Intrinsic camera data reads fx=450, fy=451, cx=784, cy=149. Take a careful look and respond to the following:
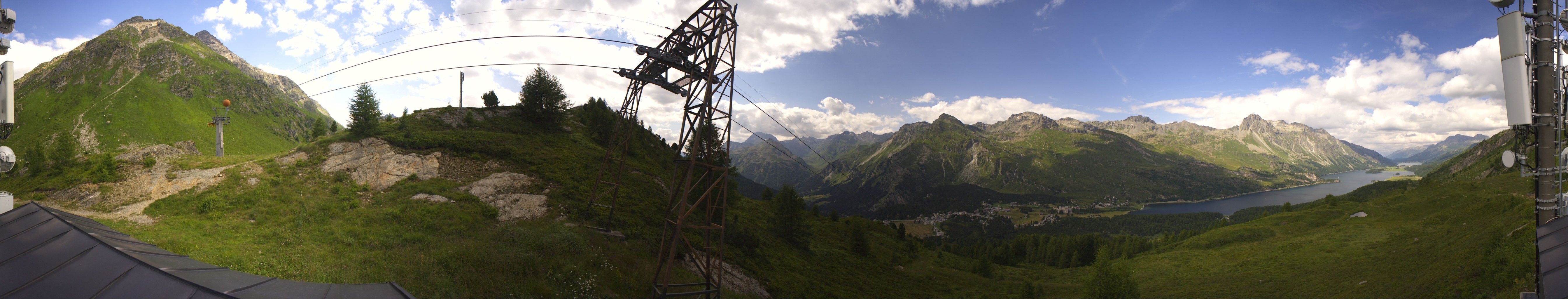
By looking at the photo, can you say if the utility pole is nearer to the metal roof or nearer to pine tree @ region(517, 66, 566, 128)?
the metal roof

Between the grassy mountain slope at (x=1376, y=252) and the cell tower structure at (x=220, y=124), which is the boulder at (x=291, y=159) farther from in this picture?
the grassy mountain slope at (x=1376, y=252)

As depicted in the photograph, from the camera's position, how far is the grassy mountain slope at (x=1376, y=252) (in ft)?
105

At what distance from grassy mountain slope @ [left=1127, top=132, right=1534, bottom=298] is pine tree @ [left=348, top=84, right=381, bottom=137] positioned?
62.9 m

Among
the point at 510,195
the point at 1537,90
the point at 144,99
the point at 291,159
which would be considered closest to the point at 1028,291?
the point at 1537,90

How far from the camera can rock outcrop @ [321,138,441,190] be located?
26.7 meters

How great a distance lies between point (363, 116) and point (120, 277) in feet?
111

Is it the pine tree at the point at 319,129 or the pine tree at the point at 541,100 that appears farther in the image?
the pine tree at the point at 541,100

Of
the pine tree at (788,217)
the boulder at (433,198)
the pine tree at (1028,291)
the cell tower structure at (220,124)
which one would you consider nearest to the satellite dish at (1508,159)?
the boulder at (433,198)

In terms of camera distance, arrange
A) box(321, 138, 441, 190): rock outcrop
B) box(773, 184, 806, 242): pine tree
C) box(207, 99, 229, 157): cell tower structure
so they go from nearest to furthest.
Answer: box(321, 138, 441, 190): rock outcrop → box(207, 99, 229, 157): cell tower structure → box(773, 184, 806, 242): pine tree

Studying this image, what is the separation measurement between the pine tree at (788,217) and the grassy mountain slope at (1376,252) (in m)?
45.1

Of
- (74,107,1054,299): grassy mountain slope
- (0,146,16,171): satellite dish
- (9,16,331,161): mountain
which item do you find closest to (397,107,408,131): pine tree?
(74,107,1054,299): grassy mountain slope

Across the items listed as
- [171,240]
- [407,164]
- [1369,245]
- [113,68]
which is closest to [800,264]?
[407,164]

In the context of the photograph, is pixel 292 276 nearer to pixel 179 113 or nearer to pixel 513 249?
pixel 513 249

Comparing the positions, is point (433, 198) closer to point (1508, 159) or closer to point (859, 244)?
point (1508, 159)
